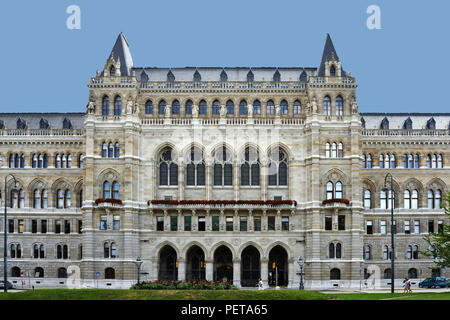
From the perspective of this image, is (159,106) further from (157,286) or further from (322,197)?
(157,286)

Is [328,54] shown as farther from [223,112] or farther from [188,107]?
[188,107]

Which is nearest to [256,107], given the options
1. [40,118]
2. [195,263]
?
[195,263]

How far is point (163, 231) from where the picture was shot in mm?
75188

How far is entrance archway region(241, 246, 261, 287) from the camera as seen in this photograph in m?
77.1

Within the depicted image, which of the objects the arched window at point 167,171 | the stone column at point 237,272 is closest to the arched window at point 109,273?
the arched window at point 167,171

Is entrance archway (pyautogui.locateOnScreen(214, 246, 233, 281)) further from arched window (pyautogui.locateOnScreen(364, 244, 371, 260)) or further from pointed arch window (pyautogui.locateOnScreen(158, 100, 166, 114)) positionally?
pointed arch window (pyautogui.locateOnScreen(158, 100, 166, 114))

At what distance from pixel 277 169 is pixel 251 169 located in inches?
129

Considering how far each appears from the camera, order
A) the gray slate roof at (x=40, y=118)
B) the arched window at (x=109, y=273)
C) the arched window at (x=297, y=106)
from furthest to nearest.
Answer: the gray slate roof at (x=40, y=118) → the arched window at (x=297, y=106) → the arched window at (x=109, y=273)

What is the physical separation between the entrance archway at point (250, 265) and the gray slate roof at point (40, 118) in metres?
29.8

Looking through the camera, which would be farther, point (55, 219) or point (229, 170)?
point (55, 219)

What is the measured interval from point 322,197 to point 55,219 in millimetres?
35691

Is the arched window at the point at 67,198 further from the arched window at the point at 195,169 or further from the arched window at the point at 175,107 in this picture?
the arched window at the point at 175,107

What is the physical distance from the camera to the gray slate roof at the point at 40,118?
86562 millimetres
